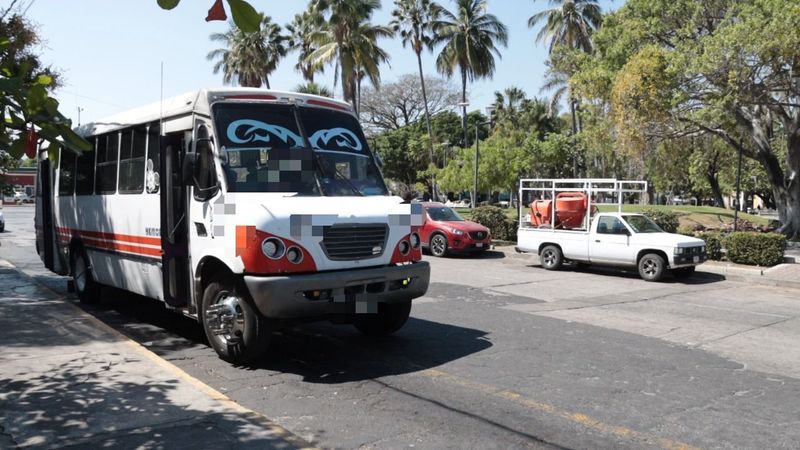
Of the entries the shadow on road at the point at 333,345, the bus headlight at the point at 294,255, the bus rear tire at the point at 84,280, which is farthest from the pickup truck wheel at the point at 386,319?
the bus rear tire at the point at 84,280

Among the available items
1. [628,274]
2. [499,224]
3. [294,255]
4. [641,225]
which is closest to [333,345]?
[294,255]

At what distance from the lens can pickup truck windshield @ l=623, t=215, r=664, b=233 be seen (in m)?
14.5

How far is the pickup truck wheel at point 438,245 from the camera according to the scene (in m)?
18.8

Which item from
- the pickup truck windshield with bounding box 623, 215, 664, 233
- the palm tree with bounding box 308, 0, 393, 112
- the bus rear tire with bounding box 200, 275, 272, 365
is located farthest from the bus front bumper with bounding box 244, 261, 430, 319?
the palm tree with bounding box 308, 0, 393, 112

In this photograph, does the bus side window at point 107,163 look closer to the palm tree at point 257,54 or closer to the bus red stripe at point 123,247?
the bus red stripe at point 123,247

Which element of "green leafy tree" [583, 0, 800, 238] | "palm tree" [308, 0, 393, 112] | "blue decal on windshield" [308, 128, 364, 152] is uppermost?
"palm tree" [308, 0, 393, 112]

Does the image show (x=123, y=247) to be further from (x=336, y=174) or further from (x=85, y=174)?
(x=336, y=174)

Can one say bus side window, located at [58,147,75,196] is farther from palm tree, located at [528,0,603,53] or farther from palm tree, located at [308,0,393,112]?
palm tree, located at [528,0,603,53]

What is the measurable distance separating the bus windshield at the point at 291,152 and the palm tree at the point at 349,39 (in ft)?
81.2

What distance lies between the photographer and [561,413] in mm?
5145

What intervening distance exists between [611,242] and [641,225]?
0.82 m

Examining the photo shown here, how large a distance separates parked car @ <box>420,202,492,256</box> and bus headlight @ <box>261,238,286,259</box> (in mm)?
12101

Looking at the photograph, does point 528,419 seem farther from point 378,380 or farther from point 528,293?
point 528,293

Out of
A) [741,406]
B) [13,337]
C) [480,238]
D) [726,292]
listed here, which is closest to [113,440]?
[13,337]
